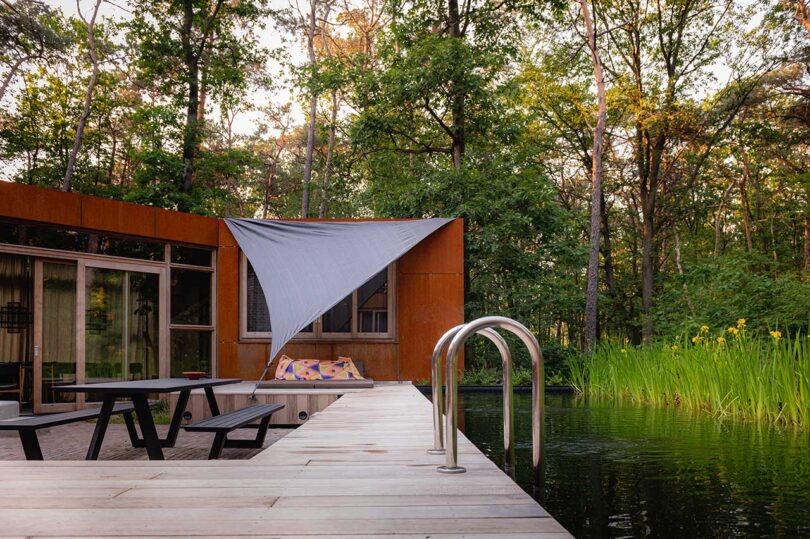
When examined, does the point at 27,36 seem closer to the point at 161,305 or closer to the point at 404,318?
the point at 161,305

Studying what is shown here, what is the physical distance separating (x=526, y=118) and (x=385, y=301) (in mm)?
6313

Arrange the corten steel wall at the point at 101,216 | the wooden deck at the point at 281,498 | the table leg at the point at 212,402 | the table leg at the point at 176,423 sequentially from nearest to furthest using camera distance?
the wooden deck at the point at 281,498 → the table leg at the point at 176,423 → the table leg at the point at 212,402 → the corten steel wall at the point at 101,216

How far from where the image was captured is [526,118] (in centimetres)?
1261

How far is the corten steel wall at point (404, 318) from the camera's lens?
7836 millimetres

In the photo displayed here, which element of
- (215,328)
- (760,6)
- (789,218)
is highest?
(760,6)

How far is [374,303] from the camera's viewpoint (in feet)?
26.2

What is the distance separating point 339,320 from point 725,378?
14.7 ft

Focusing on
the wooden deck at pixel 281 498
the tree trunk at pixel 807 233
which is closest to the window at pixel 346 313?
the wooden deck at pixel 281 498

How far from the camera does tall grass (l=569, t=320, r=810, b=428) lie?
4.23 metres

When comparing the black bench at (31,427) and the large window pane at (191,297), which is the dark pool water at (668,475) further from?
the large window pane at (191,297)

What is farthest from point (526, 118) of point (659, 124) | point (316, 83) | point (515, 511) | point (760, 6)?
point (515, 511)

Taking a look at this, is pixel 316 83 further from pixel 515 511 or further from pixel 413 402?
pixel 515 511

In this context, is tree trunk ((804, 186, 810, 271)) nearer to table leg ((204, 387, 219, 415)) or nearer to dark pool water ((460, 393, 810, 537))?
dark pool water ((460, 393, 810, 537))

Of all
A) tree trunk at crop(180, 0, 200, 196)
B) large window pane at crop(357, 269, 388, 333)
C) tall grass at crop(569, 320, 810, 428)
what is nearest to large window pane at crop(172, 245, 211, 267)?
large window pane at crop(357, 269, 388, 333)
